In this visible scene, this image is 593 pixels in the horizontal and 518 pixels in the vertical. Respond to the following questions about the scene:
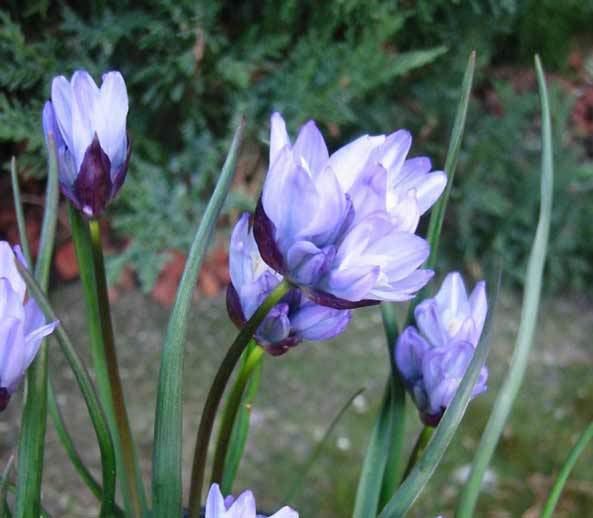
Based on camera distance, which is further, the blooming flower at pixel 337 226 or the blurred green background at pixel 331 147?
the blurred green background at pixel 331 147

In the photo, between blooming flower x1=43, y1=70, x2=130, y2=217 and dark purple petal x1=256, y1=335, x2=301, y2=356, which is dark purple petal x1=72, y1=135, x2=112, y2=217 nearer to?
blooming flower x1=43, y1=70, x2=130, y2=217

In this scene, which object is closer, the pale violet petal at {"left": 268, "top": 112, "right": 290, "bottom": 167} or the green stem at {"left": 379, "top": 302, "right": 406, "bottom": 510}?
the pale violet petal at {"left": 268, "top": 112, "right": 290, "bottom": 167}

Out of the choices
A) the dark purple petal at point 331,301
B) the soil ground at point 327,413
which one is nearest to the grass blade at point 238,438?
the dark purple petal at point 331,301

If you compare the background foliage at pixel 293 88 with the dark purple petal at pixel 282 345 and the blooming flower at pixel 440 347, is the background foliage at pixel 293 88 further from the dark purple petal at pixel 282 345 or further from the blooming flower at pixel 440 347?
the dark purple petal at pixel 282 345

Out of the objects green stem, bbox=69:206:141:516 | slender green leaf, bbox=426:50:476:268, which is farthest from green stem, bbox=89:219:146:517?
slender green leaf, bbox=426:50:476:268

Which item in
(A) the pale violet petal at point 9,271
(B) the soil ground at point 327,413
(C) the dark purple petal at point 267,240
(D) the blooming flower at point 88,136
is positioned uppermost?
(D) the blooming flower at point 88,136

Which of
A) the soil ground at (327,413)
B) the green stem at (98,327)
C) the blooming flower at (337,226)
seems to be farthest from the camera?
the soil ground at (327,413)

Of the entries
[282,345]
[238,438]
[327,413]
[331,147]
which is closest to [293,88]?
[331,147]
